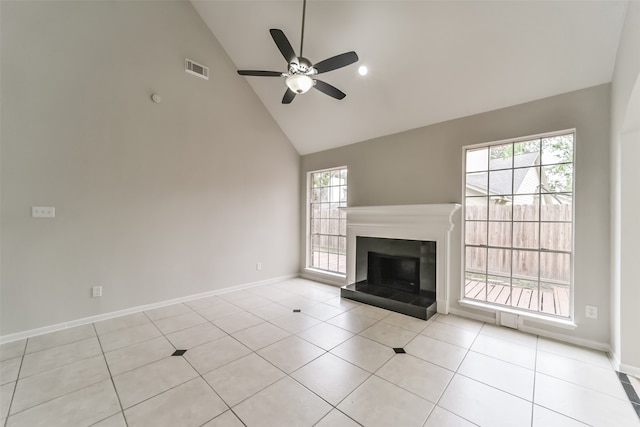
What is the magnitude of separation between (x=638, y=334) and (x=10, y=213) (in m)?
6.35

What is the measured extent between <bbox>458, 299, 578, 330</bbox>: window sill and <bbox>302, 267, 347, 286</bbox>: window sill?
83.1 inches

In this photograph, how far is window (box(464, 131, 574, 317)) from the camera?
288 centimetres

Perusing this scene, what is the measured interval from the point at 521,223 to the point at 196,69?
5.28m

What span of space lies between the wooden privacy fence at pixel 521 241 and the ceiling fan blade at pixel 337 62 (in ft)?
8.47

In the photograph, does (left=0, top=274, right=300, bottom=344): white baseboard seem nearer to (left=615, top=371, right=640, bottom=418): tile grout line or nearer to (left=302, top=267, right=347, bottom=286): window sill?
(left=302, top=267, right=347, bottom=286): window sill

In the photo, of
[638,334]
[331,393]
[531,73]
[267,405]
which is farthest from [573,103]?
[267,405]

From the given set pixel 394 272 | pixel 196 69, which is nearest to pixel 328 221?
pixel 394 272

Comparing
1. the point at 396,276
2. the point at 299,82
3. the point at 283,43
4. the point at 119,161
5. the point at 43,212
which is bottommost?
the point at 396,276

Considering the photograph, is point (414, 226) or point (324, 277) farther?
point (324, 277)

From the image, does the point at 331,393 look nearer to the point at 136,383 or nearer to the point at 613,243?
the point at 136,383

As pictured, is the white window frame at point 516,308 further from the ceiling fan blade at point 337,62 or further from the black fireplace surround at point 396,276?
the ceiling fan blade at point 337,62

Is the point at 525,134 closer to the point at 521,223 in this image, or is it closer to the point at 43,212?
the point at 521,223

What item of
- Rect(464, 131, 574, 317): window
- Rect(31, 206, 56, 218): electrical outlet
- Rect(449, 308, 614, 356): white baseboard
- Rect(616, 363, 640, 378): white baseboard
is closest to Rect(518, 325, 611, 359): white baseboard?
Rect(449, 308, 614, 356): white baseboard

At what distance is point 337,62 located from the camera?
2463 mm
